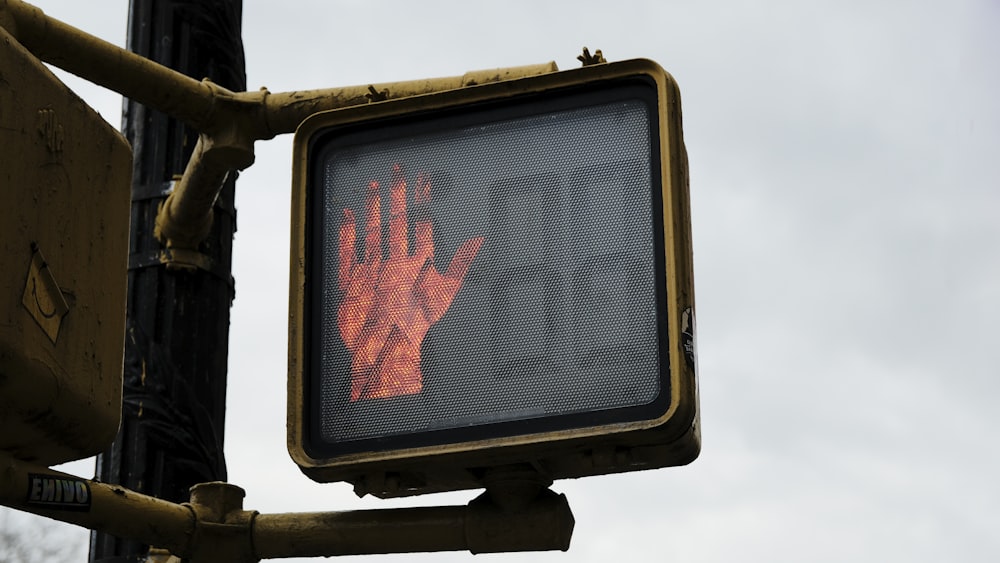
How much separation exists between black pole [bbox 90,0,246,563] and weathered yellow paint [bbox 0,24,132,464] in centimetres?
220

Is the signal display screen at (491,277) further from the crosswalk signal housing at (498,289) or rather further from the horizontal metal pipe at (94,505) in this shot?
the horizontal metal pipe at (94,505)

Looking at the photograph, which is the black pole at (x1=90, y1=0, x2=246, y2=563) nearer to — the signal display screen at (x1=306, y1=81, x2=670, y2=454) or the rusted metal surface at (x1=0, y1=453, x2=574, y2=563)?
the rusted metal surface at (x1=0, y1=453, x2=574, y2=563)

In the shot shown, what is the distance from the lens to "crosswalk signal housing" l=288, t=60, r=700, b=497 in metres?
2.80

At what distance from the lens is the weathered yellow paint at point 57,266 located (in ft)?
6.70

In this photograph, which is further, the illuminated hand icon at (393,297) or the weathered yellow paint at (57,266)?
the illuminated hand icon at (393,297)

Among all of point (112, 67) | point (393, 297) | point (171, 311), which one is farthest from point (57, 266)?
point (171, 311)

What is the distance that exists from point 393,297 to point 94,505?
682 millimetres

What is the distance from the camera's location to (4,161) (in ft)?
6.72

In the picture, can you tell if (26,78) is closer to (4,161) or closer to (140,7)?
(4,161)

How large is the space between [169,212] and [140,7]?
902 mm

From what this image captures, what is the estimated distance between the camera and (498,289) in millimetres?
2926

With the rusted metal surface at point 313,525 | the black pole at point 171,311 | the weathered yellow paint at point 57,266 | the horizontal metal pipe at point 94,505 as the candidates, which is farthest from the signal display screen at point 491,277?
the black pole at point 171,311

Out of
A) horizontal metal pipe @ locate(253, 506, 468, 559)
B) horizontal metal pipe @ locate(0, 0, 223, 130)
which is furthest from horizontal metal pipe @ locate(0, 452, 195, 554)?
horizontal metal pipe @ locate(0, 0, 223, 130)

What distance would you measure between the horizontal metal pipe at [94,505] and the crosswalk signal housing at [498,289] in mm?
381
